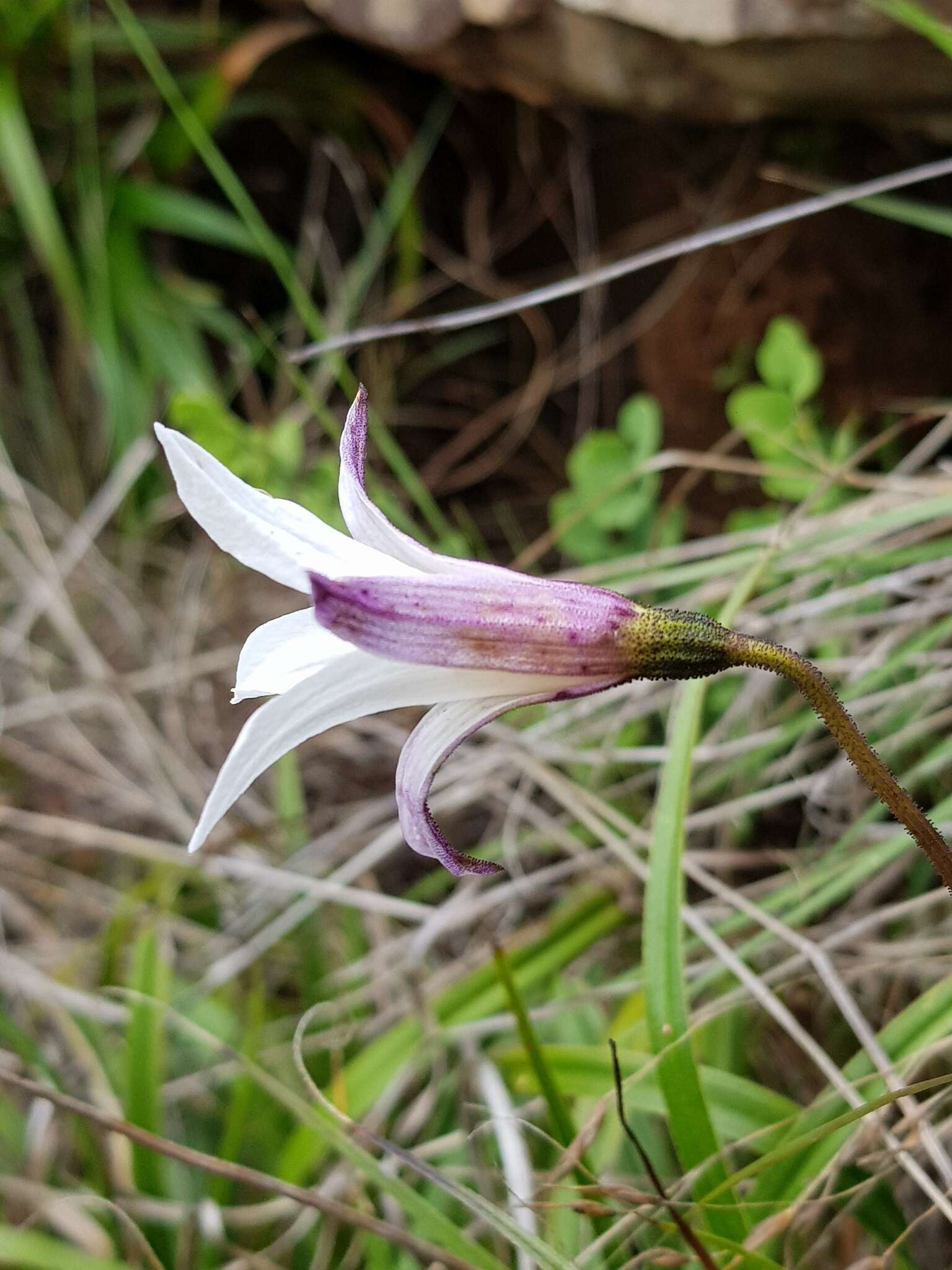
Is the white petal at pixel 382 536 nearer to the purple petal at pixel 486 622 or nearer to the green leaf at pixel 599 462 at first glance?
the purple petal at pixel 486 622

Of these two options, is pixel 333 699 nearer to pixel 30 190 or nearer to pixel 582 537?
pixel 582 537

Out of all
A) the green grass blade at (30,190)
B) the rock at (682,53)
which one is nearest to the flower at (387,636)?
the rock at (682,53)

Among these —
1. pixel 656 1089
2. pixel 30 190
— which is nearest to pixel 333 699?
pixel 656 1089

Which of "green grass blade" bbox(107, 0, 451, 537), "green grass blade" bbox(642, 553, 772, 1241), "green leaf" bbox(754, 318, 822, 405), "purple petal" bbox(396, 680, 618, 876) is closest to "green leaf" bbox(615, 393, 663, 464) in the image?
"green leaf" bbox(754, 318, 822, 405)

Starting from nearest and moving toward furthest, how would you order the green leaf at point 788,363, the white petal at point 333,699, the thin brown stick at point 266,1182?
the white petal at point 333,699, the thin brown stick at point 266,1182, the green leaf at point 788,363

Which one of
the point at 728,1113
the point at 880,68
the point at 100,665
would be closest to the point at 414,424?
the point at 100,665

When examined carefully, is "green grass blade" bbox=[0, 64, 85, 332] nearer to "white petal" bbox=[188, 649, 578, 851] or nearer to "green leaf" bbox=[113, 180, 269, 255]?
"green leaf" bbox=[113, 180, 269, 255]
